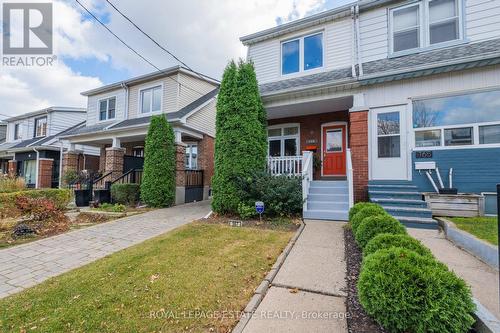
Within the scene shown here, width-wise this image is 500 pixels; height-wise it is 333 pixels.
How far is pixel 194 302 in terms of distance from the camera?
2643 millimetres

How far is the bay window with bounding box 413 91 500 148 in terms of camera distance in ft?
20.4

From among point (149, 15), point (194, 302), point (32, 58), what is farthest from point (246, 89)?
point (32, 58)

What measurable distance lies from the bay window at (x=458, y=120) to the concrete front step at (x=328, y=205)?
9.44 ft

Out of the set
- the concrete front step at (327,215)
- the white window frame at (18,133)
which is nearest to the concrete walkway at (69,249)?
the concrete front step at (327,215)

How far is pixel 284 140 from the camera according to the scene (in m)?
10.6

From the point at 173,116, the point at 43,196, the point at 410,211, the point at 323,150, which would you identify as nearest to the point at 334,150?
the point at 323,150

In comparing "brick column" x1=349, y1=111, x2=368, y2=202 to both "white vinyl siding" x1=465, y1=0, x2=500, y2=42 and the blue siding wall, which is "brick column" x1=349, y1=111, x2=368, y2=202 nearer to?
the blue siding wall

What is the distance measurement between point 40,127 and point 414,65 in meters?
26.0

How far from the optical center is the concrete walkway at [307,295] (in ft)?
7.39

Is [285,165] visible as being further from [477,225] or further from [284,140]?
[477,225]

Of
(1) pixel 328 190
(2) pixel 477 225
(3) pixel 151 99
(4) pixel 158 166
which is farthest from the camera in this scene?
(3) pixel 151 99

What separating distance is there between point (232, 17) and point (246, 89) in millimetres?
4730

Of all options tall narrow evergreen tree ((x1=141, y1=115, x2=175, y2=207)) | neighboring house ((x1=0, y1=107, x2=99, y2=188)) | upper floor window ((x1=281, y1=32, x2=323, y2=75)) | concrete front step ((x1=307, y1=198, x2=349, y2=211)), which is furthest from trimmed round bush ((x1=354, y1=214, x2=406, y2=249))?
neighboring house ((x1=0, y1=107, x2=99, y2=188))

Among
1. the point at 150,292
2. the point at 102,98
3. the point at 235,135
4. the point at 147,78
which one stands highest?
the point at 147,78
